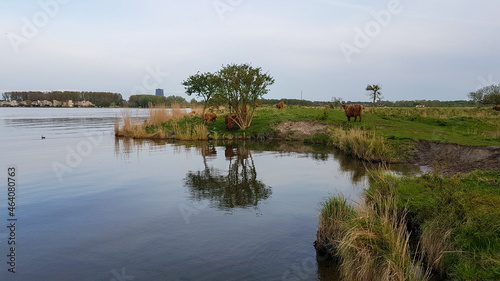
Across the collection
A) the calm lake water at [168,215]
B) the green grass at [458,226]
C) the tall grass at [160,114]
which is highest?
the tall grass at [160,114]

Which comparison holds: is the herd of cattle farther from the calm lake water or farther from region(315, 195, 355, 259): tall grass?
region(315, 195, 355, 259): tall grass

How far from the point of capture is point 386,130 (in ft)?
80.9

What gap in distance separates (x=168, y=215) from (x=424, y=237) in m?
6.87

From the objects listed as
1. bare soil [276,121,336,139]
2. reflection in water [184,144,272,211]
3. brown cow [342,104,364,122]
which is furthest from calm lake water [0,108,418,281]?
brown cow [342,104,364,122]

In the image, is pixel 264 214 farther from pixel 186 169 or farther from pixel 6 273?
pixel 186 169

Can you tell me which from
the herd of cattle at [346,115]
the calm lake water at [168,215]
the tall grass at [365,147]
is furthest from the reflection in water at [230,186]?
the herd of cattle at [346,115]

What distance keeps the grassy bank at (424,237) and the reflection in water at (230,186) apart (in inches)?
165

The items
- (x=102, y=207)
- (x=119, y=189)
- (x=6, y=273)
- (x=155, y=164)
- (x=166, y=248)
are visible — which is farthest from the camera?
(x=155, y=164)

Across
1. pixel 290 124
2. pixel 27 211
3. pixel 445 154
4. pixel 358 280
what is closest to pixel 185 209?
pixel 27 211

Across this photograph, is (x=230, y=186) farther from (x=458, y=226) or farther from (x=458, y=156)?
(x=458, y=156)

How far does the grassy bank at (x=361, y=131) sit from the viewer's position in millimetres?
19203

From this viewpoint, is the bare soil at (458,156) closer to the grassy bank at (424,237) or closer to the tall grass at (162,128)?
the grassy bank at (424,237)

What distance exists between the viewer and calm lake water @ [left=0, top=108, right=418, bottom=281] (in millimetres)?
7012

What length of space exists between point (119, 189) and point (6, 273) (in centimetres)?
650
